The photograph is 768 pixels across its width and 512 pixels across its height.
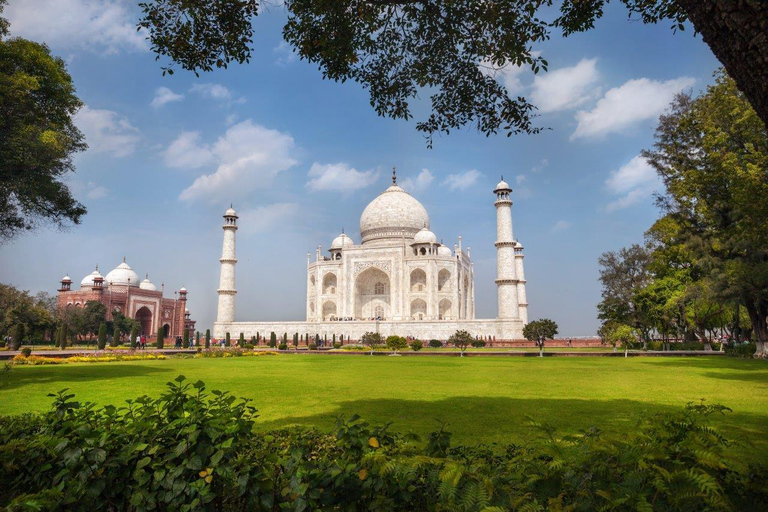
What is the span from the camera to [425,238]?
42719 millimetres

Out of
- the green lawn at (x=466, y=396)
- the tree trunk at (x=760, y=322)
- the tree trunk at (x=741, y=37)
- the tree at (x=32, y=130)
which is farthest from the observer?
the tree trunk at (x=760, y=322)

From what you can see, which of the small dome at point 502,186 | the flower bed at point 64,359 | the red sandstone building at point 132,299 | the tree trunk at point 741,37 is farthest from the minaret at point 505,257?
the tree trunk at point 741,37

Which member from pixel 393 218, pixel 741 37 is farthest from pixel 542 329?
pixel 393 218

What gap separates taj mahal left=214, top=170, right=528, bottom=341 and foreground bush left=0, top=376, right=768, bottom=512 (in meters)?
33.7

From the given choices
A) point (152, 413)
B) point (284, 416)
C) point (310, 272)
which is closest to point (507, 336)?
point (310, 272)

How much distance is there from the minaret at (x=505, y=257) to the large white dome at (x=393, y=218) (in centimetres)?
996

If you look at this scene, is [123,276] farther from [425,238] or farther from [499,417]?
[499,417]

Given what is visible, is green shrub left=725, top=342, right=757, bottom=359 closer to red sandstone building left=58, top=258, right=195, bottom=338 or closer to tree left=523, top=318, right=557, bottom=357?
tree left=523, top=318, right=557, bottom=357

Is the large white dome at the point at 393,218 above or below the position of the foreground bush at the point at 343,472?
above

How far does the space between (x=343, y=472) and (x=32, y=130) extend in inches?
428

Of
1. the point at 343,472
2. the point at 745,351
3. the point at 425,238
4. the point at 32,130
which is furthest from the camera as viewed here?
the point at 425,238

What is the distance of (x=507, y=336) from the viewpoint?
1357 inches

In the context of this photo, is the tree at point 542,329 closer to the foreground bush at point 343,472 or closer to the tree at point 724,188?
the tree at point 724,188

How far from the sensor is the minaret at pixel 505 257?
3578 cm
